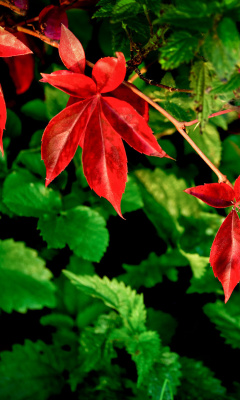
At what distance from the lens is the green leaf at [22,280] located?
0.92 m

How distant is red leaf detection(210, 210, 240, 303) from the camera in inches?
18.6

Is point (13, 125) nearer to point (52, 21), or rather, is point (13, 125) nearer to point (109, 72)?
point (52, 21)

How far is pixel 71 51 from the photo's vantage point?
0.44 m

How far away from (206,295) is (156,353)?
15.4 inches

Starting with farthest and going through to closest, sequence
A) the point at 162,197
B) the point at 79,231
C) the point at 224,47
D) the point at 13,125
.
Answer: the point at 162,197
the point at 13,125
the point at 79,231
the point at 224,47

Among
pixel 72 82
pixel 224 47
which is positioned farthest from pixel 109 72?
pixel 224 47

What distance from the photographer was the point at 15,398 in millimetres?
1030

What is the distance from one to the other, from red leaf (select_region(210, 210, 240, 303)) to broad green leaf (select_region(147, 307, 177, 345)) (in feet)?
2.56

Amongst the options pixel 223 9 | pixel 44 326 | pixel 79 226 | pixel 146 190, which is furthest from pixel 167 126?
pixel 44 326

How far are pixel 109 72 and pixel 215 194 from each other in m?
0.23

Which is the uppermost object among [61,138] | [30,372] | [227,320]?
[61,138]

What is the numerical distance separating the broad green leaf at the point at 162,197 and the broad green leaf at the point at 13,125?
1.48 feet

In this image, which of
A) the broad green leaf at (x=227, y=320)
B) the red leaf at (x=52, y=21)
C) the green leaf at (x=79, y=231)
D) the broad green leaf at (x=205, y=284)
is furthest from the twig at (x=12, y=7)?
the broad green leaf at (x=227, y=320)

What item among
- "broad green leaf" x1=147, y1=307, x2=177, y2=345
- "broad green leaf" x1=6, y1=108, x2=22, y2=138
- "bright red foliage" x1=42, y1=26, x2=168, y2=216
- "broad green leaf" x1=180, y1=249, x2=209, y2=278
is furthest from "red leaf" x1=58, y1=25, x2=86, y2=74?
"broad green leaf" x1=147, y1=307, x2=177, y2=345
